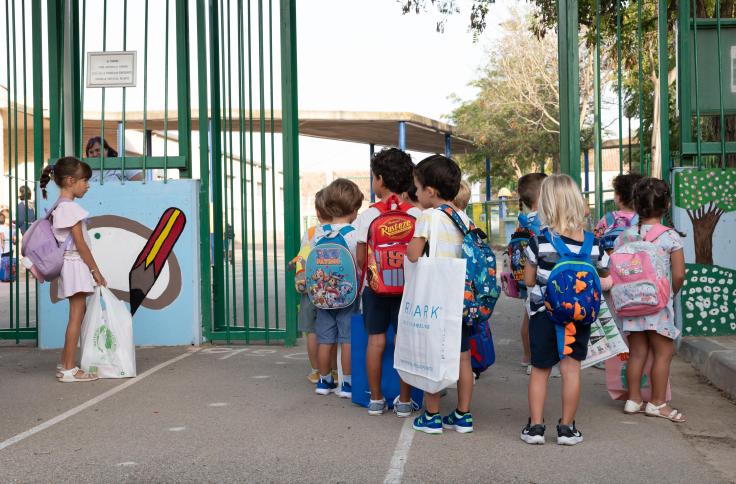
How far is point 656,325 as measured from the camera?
224 inches

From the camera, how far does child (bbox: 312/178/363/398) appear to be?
625 cm

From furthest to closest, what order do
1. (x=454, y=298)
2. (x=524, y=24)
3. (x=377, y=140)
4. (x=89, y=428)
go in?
(x=524, y=24) → (x=377, y=140) → (x=89, y=428) → (x=454, y=298)

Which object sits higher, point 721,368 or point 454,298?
point 454,298

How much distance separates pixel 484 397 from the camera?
6.28m

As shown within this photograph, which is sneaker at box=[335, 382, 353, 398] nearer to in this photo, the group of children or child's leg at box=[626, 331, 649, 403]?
the group of children

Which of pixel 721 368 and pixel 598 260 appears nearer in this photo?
pixel 598 260

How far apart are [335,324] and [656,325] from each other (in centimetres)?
208

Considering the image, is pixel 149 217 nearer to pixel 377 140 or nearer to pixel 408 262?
pixel 408 262

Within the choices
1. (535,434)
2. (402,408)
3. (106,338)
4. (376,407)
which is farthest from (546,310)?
(106,338)

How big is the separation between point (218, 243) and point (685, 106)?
445 centimetres

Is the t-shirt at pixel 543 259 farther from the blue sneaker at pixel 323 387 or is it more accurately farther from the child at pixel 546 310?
the blue sneaker at pixel 323 387

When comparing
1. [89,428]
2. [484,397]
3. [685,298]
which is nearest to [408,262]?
[484,397]

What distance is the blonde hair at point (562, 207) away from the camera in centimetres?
493

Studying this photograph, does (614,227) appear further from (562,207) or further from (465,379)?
(465,379)
